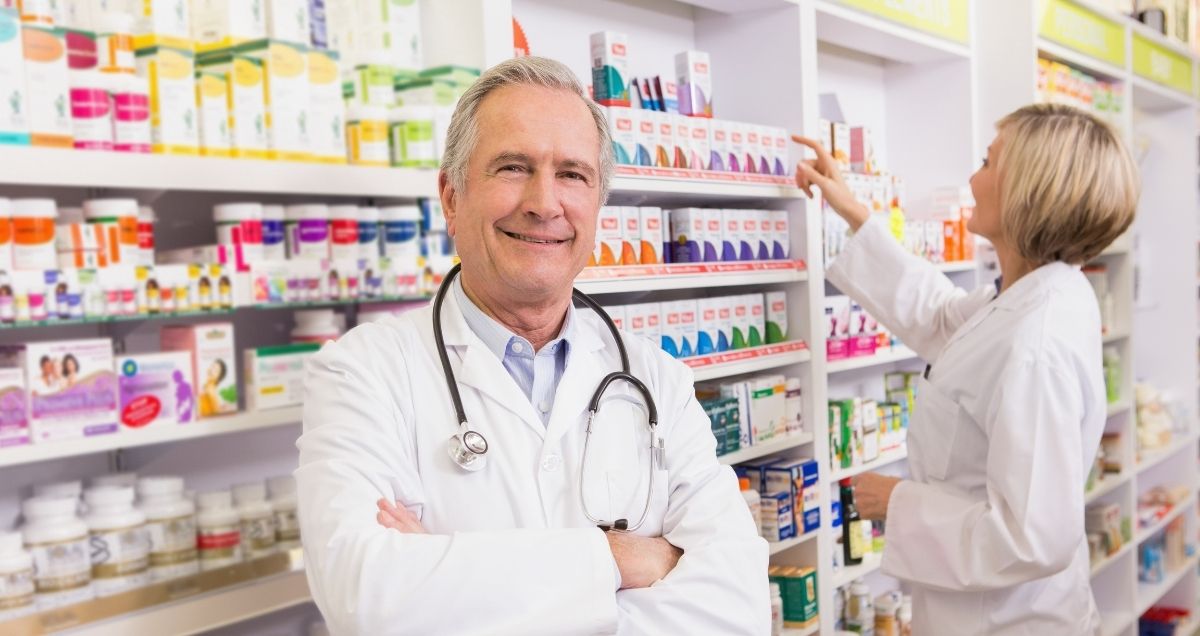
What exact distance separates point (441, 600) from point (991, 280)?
147 inches

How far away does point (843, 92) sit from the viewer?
15.0 feet

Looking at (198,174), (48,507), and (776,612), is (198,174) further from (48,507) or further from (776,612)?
(776,612)

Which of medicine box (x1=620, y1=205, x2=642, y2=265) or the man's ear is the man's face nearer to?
the man's ear

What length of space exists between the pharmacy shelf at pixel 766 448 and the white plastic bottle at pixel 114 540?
165 cm

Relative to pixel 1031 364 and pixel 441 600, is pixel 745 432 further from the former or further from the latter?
pixel 441 600

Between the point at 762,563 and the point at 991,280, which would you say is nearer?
the point at 762,563

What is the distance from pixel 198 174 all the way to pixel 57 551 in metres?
0.88

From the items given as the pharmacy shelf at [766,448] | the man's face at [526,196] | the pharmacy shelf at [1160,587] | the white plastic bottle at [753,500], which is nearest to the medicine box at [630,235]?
the pharmacy shelf at [766,448]

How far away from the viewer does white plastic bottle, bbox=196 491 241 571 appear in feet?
8.27

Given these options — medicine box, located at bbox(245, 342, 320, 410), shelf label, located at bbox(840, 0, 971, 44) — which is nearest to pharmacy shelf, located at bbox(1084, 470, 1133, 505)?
shelf label, located at bbox(840, 0, 971, 44)

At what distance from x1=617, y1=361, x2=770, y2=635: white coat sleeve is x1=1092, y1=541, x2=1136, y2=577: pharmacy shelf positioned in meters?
3.86

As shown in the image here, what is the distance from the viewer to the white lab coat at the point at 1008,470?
9.02ft

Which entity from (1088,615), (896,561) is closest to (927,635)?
(896,561)

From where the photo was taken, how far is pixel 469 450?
187cm
